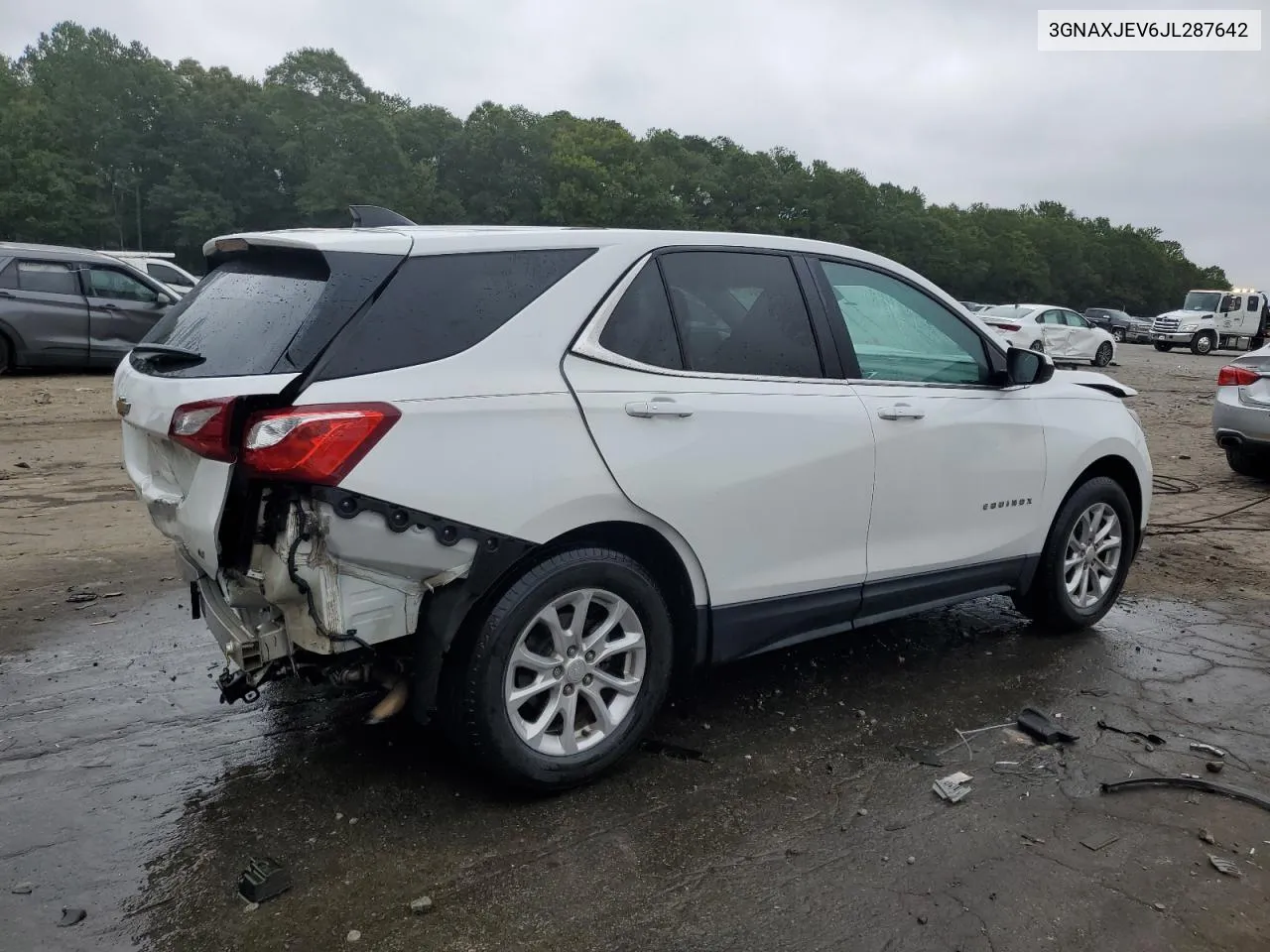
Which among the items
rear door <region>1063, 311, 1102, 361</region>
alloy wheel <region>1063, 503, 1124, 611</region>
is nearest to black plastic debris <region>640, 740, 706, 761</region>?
alloy wheel <region>1063, 503, 1124, 611</region>

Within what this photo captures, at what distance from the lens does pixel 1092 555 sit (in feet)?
16.6

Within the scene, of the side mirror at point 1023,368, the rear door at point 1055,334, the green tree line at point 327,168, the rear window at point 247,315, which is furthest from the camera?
the green tree line at point 327,168

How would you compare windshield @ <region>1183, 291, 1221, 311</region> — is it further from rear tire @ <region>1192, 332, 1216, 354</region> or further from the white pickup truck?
rear tire @ <region>1192, 332, 1216, 354</region>

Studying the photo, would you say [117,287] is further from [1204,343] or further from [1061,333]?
[1204,343]

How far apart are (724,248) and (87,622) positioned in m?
3.54

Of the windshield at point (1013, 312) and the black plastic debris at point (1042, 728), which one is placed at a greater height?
the windshield at point (1013, 312)

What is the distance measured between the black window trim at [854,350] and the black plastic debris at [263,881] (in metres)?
2.64

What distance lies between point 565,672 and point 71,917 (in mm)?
1503

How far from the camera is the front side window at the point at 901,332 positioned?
13.4 feet

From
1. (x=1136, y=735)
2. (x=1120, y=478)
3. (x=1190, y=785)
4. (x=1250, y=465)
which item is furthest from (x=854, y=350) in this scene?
(x=1250, y=465)

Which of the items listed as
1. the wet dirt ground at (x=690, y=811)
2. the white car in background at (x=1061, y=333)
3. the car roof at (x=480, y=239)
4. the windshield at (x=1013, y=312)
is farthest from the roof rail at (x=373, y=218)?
the windshield at (x=1013, y=312)

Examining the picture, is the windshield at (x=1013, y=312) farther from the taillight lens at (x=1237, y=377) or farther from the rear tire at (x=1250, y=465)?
the taillight lens at (x=1237, y=377)

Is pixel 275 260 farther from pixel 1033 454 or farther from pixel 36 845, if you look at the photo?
pixel 1033 454

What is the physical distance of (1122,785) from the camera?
3.49 m
